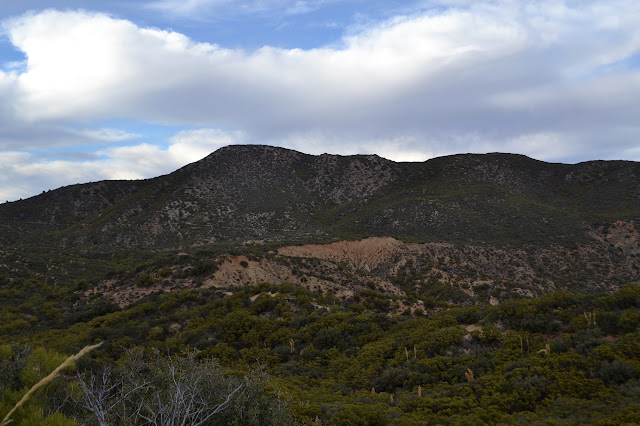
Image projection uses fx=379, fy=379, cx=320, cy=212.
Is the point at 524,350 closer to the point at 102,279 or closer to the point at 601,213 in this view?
the point at 102,279

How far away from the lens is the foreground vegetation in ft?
29.4

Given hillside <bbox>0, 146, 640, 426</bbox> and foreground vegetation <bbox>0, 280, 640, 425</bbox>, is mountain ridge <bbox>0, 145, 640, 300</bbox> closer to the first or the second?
hillside <bbox>0, 146, 640, 426</bbox>

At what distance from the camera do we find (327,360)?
19.9 metres

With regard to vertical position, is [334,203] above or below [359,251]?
above

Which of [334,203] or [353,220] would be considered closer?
[353,220]

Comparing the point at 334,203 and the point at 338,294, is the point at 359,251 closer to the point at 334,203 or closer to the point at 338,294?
the point at 338,294

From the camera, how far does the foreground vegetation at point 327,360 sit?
8.97m

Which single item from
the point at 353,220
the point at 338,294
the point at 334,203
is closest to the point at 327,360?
the point at 338,294

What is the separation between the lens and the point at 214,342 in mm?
22531

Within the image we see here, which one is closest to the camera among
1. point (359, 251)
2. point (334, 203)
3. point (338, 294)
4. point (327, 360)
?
point (327, 360)

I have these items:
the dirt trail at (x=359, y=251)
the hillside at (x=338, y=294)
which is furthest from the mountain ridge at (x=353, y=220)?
the dirt trail at (x=359, y=251)

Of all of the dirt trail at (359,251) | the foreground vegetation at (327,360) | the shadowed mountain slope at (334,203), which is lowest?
the foreground vegetation at (327,360)

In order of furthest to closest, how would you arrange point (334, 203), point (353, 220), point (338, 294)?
1. point (334, 203)
2. point (353, 220)
3. point (338, 294)

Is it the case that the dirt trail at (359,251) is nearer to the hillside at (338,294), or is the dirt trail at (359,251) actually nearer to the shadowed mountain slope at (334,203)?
the hillside at (338,294)
